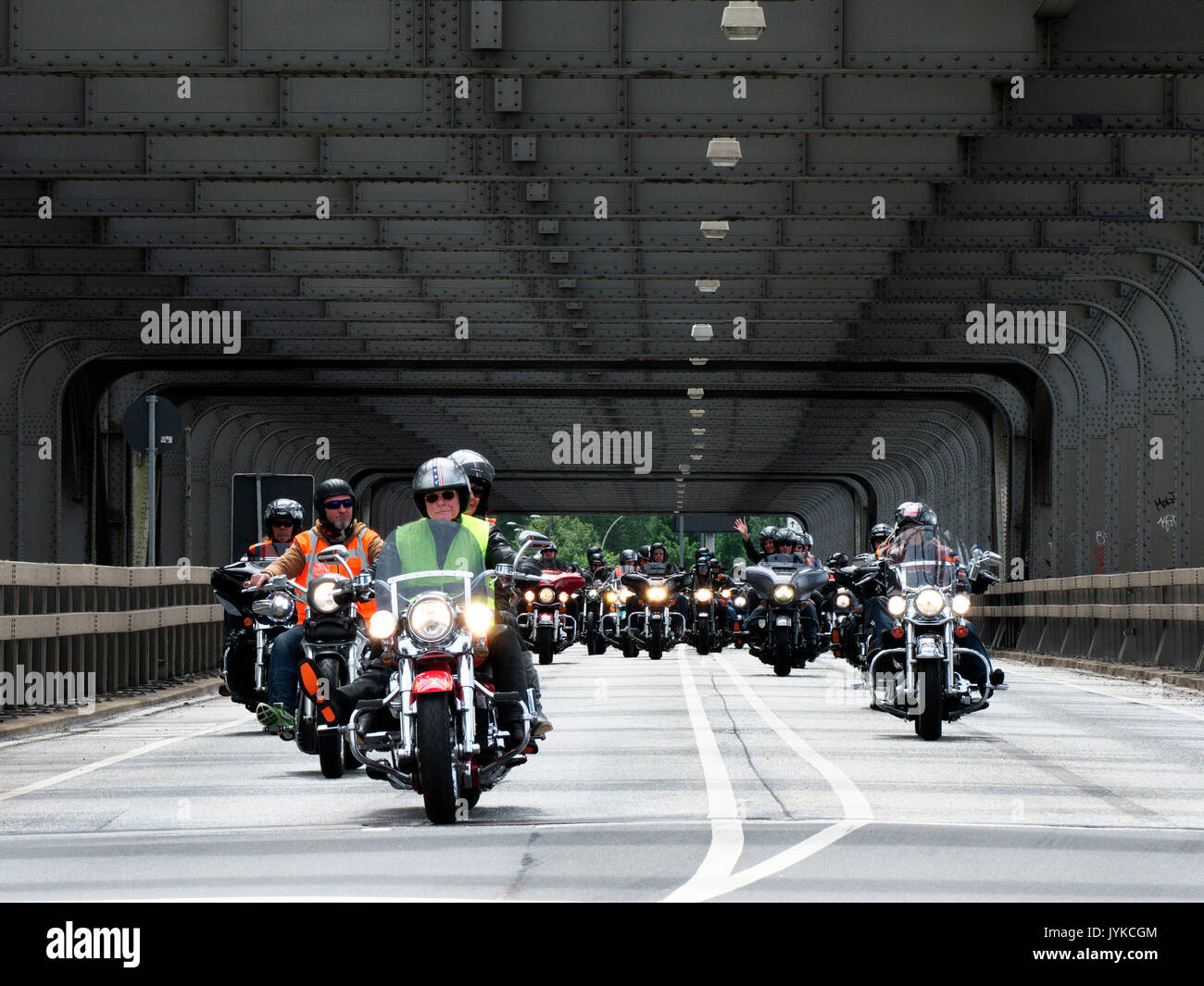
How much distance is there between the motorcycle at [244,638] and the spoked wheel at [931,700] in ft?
15.7

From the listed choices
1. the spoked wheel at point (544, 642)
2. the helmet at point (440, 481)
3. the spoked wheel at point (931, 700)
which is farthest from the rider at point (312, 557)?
the spoked wheel at point (544, 642)

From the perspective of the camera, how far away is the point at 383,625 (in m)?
11.2

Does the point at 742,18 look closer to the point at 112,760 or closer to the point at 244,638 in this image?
the point at 244,638

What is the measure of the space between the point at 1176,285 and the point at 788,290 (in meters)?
5.63

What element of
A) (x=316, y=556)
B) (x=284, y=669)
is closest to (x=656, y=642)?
(x=284, y=669)

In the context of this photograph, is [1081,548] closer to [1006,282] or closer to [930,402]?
[1006,282]

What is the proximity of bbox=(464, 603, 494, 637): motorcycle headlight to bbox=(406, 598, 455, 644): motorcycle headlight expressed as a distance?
7.2 inches

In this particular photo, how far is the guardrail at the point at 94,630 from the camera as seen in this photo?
19375 millimetres

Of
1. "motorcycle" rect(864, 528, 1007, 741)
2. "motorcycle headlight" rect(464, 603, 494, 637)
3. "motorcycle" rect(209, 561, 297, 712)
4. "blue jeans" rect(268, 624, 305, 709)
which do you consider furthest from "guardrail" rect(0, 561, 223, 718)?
"motorcycle headlight" rect(464, 603, 494, 637)

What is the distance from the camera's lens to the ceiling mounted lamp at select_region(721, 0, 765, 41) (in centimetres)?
1977

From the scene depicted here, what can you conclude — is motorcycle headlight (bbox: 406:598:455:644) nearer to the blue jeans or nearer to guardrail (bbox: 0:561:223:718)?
the blue jeans

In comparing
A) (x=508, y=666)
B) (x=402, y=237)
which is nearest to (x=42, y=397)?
(x=402, y=237)

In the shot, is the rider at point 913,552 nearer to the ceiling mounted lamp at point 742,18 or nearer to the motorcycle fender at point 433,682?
the ceiling mounted lamp at point 742,18

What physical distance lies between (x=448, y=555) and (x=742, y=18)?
952 centimetres
